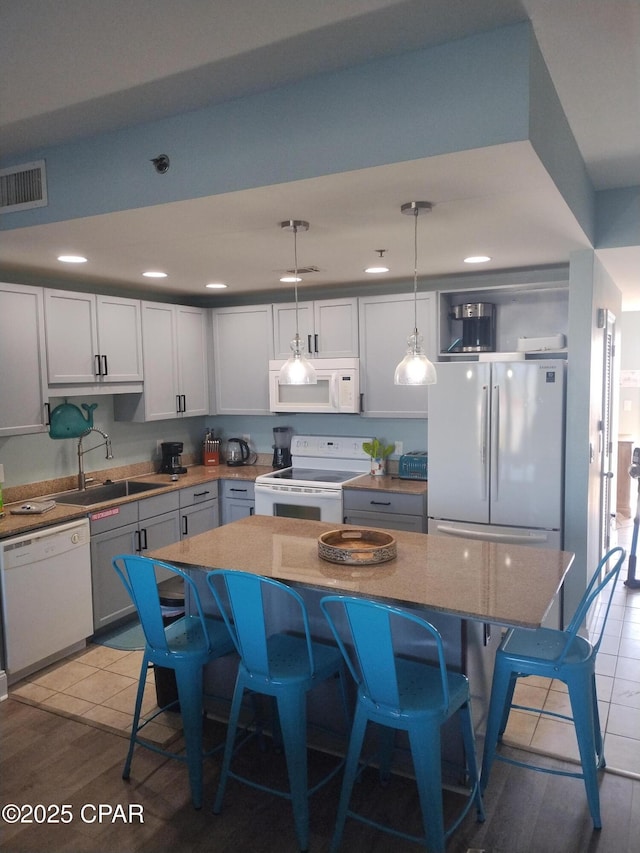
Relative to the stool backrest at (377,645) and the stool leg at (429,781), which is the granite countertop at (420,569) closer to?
the stool backrest at (377,645)

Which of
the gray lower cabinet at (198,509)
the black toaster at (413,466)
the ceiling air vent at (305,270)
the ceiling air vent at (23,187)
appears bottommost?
the gray lower cabinet at (198,509)

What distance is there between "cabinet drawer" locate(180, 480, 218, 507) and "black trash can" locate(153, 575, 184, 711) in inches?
43.6

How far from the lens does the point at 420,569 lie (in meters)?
2.42

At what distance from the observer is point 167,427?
523cm

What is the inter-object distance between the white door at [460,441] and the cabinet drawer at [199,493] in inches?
70.7

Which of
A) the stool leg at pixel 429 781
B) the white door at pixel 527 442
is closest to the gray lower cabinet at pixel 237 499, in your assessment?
the white door at pixel 527 442

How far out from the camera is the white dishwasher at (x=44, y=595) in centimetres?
324

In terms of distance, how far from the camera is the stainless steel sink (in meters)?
4.17

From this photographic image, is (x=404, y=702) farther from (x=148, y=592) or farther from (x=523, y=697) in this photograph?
(x=523, y=697)

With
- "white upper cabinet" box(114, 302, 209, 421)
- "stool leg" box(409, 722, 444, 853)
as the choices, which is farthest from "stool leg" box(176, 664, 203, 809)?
"white upper cabinet" box(114, 302, 209, 421)

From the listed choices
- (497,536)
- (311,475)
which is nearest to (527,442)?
(497,536)

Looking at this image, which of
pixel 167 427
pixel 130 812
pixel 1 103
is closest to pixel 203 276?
pixel 167 427

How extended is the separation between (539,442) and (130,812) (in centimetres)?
269

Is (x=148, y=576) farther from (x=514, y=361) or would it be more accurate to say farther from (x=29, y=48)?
(x=514, y=361)
